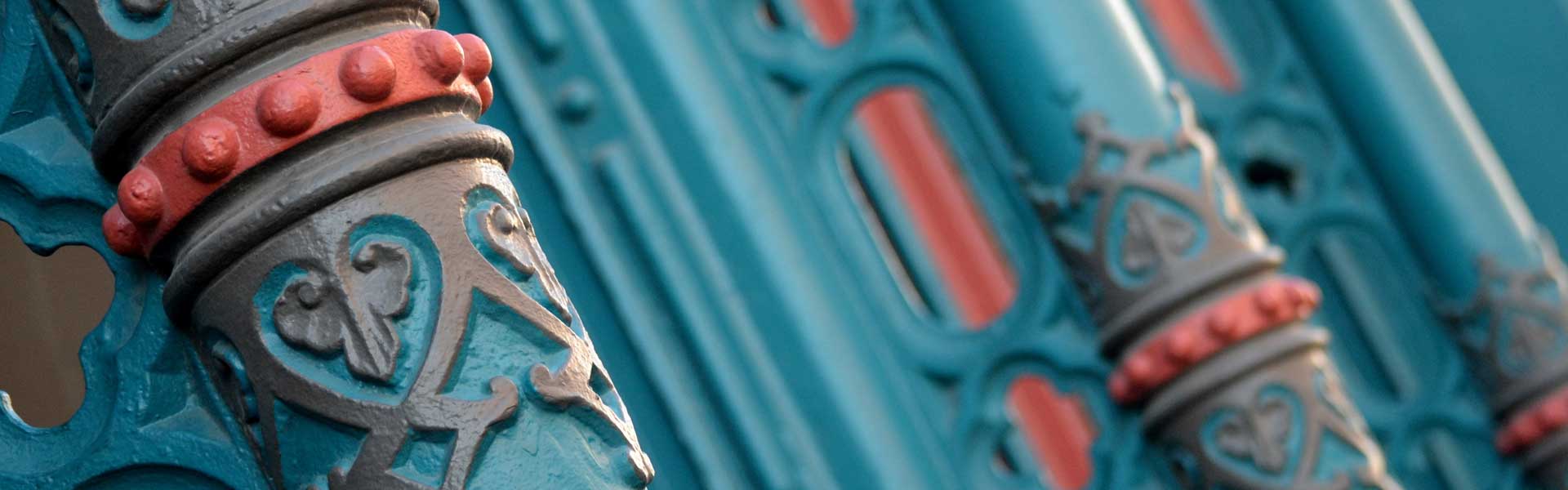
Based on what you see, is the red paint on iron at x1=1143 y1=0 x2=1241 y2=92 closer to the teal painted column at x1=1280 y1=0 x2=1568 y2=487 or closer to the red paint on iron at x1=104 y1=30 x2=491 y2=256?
the teal painted column at x1=1280 y1=0 x2=1568 y2=487

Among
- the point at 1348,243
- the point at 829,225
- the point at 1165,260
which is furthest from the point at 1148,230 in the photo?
the point at 1348,243

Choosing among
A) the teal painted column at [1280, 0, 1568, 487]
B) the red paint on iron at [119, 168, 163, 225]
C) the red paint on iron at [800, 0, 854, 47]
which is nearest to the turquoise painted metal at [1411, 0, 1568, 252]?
the teal painted column at [1280, 0, 1568, 487]

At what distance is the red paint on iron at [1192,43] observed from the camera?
1.33m

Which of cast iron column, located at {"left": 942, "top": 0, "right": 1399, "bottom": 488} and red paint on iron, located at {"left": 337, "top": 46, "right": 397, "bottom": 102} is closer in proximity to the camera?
red paint on iron, located at {"left": 337, "top": 46, "right": 397, "bottom": 102}

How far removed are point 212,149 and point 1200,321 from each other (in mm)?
659

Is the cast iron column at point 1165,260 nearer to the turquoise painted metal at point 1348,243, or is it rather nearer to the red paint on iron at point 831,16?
the turquoise painted metal at point 1348,243

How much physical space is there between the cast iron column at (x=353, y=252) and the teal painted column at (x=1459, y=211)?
89 cm

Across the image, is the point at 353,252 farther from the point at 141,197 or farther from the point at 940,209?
the point at 940,209

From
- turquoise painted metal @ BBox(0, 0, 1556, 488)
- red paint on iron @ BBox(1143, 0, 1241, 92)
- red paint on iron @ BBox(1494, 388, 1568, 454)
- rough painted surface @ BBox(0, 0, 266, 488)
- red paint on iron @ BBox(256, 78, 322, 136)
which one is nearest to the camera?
red paint on iron @ BBox(256, 78, 322, 136)

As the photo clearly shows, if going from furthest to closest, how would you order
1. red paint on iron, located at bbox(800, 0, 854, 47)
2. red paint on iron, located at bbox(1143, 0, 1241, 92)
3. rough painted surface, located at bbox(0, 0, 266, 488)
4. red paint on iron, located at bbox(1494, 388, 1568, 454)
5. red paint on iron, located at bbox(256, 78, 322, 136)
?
red paint on iron, located at bbox(800, 0, 854, 47) → red paint on iron, located at bbox(1143, 0, 1241, 92) → red paint on iron, located at bbox(1494, 388, 1568, 454) → rough painted surface, located at bbox(0, 0, 266, 488) → red paint on iron, located at bbox(256, 78, 322, 136)

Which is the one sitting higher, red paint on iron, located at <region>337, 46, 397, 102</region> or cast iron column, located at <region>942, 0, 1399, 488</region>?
red paint on iron, located at <region>337, 46, 397, 102</region>

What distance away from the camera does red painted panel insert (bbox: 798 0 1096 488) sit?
6.86 ft

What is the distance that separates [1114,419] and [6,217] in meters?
0.70

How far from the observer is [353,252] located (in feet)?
1.74
